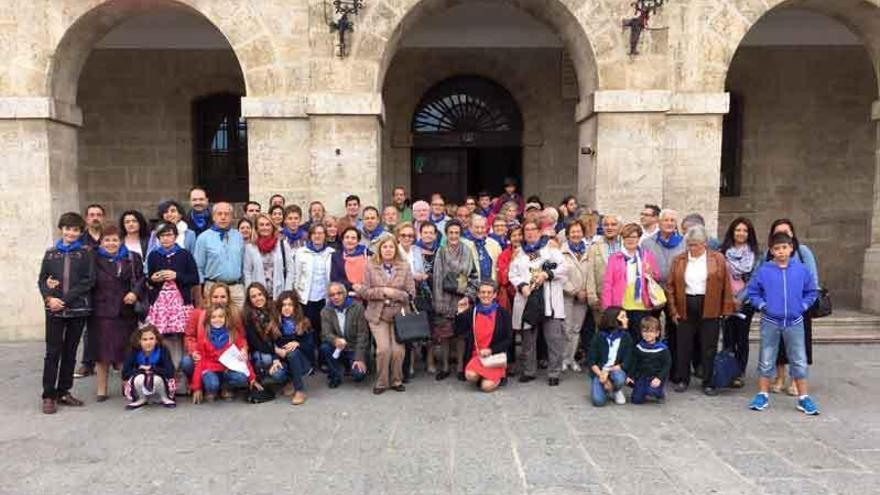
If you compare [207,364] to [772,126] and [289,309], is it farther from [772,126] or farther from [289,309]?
[772,126]

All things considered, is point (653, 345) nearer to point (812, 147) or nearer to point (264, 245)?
point (264, 245)

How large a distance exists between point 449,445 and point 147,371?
2768 mm

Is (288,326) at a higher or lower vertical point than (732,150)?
lower

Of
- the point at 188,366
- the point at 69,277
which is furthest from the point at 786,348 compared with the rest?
the point at 69,277

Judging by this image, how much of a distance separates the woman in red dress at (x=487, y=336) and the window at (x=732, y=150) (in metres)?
Result: 6.97

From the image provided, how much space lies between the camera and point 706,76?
7.96m

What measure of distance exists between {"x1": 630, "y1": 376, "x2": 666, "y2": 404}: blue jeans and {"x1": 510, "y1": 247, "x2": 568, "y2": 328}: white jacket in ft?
3.27

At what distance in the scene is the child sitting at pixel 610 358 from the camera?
5.44m

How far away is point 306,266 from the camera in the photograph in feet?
20.4

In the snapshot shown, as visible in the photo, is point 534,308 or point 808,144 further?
point 808,144

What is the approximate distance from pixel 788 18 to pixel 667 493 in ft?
28.9

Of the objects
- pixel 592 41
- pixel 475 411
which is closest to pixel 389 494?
pixel 475 411

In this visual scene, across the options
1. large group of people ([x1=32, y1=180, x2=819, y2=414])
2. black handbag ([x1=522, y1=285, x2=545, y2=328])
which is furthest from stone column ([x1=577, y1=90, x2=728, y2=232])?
black handbag ([x1=522, y1=285, x2=545, y2=328])

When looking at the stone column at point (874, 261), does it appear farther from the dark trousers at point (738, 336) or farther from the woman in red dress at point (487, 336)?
the woman in red dress at point (487, 336)
